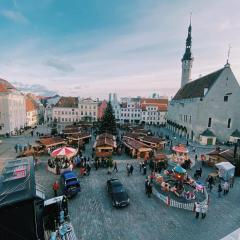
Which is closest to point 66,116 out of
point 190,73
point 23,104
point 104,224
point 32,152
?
point 23,104

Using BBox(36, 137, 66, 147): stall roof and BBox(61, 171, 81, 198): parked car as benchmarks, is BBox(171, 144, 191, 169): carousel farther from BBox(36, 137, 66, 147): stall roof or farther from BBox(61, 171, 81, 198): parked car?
BBox(36, 137, 66, 147): stall roof

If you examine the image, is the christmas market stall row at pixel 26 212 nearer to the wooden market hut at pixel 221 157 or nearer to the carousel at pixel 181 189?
the carousel at pixel 181 189

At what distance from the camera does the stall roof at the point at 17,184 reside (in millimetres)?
7359

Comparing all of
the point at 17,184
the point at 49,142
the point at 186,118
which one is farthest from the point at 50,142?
the point at 186,118

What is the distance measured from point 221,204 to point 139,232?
7.59 meters

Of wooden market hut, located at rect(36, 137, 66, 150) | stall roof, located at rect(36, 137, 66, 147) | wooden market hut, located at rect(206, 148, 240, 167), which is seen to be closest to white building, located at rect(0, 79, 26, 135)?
wooden market hut, located at rect(36, 137, 66, 150)

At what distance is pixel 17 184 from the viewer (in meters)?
8.64

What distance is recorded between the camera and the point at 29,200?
23.8 feet

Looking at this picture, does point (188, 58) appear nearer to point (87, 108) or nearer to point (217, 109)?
point (217, 109)

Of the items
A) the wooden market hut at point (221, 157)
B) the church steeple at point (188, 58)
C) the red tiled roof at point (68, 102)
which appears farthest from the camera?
the red tiled roof at point (68, 102)

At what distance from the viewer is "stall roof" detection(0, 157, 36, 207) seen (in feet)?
24.1

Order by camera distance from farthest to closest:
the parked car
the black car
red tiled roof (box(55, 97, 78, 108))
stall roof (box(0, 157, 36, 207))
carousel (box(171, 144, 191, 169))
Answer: red tiled roof (box(55, 97, 78, 108)) < carousel (box(171, 144, 191, 169)) < the parked car < the black car < stall roof (box(0, 157, 36, 207))

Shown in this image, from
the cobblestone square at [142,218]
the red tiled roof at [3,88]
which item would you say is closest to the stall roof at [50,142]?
the cobblestone square at [142,218]

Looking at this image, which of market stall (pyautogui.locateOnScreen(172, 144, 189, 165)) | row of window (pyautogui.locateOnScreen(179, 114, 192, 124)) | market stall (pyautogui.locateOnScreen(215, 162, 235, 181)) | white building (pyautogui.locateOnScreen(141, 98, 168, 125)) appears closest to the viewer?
market stall (pyautogui.locateOnScreen(215, 162, 235, 181))
